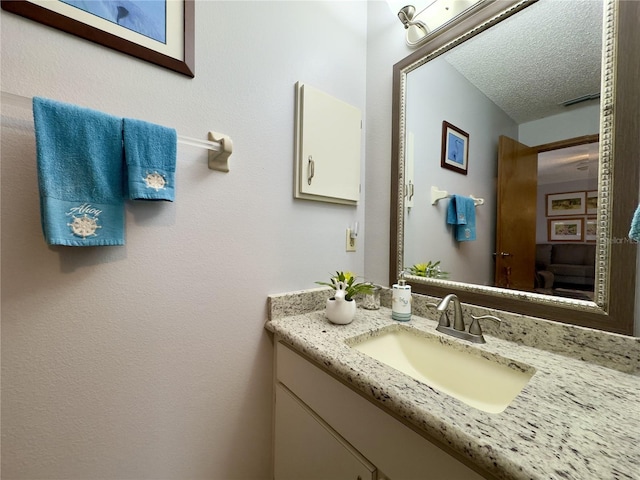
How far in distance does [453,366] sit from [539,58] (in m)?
0.98

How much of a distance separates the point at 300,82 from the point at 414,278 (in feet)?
3.03

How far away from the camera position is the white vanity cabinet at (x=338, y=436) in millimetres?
498

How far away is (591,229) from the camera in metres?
0.68

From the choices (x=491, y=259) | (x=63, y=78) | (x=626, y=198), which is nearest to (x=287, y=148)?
(x=63, y=78)

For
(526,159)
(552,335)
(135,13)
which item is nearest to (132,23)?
(135,13)

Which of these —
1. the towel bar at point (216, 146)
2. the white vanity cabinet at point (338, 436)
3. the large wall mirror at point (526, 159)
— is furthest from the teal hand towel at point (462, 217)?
the towel bar at point (216, 146)

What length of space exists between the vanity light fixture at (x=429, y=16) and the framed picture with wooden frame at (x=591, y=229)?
80 centimetres

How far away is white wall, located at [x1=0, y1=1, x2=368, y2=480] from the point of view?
0.59 m

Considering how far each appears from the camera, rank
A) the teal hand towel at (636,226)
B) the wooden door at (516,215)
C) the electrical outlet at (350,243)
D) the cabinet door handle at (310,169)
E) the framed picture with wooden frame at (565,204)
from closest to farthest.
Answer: the teal hand towel at (636,226) < the framed picture with wooden frame at (565,204) < the wooden door at (516,215) < the cabinet door handle at (310,169) < the electrical outlet at (350,243)

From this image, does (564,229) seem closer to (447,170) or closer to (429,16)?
(447,170)

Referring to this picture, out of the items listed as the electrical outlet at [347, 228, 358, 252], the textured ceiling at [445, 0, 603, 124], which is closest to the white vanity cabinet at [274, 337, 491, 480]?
the electrical outlet at [347, 228, 358, 252]

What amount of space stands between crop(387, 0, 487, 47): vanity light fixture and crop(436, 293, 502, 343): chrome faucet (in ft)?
3.28

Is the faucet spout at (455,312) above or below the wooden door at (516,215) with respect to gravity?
below

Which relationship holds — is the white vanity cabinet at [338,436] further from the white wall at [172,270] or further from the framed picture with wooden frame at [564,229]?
the framed picture with wooden frame at [564,229]
